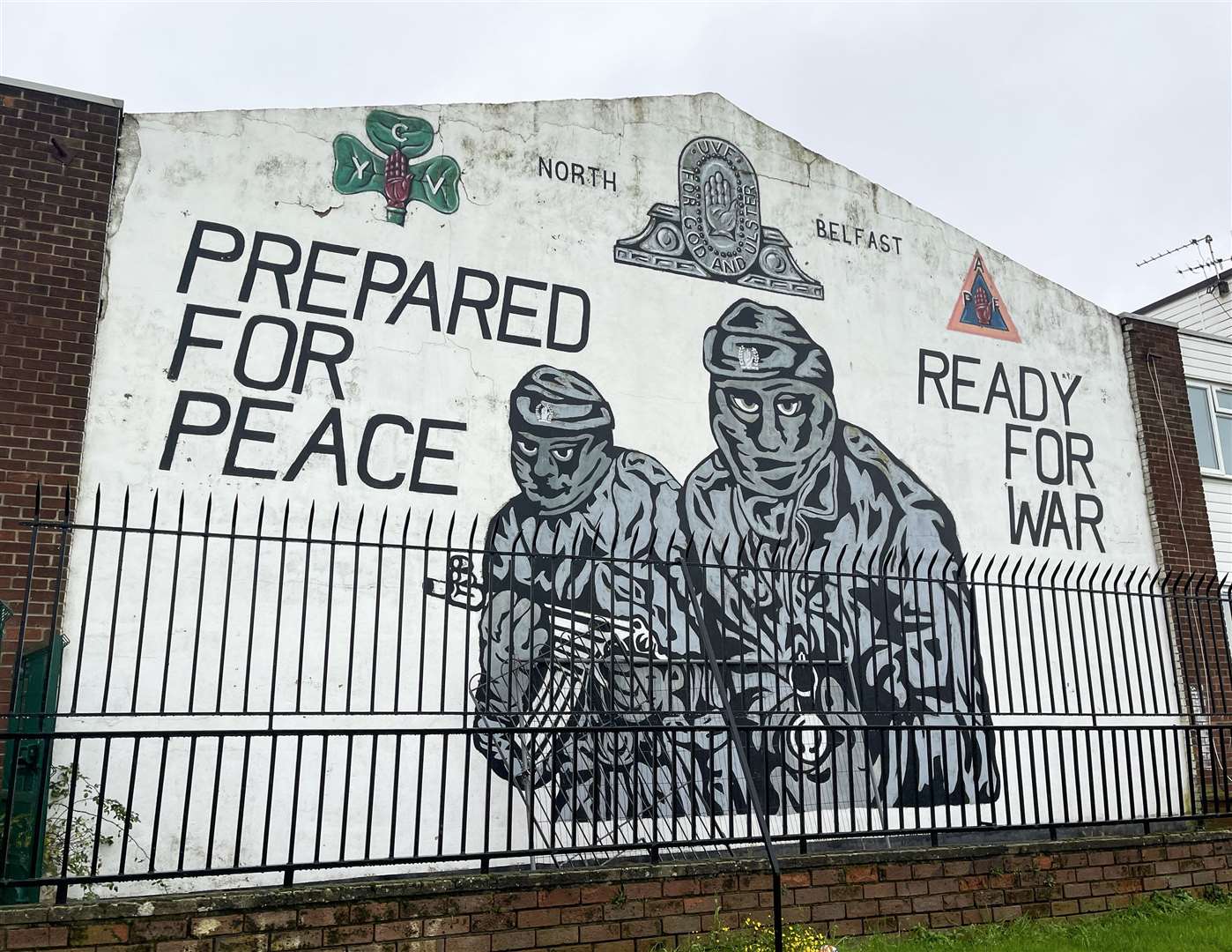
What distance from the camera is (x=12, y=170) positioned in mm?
8766

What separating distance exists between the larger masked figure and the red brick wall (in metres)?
5.30

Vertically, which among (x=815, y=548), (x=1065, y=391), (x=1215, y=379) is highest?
(x=1215, y=379)

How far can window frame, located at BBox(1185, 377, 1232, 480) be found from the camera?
13.9m

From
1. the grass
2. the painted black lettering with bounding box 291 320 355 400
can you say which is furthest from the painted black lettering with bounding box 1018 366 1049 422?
the painted black lettering with bounding box 291 320 355 400

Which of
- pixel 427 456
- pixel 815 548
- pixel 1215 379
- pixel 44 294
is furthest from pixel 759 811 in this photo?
pixel 1215 379

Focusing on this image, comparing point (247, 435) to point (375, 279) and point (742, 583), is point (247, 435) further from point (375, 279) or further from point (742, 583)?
point (742, 583)

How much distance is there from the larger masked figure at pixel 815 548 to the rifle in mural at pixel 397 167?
3007 millimetres

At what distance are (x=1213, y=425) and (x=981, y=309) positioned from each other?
3.68m

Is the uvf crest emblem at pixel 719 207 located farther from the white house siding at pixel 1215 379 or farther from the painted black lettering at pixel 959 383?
the white house siding at pixel 1215 379

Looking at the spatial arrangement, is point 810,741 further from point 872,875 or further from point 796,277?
point 796,277

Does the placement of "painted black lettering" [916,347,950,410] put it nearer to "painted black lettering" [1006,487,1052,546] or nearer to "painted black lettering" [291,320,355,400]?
"painted black lettering" [1006,487,1052,546]

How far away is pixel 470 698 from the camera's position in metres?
9.20

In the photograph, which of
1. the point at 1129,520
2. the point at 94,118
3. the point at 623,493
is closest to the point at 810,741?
the point at 623,493

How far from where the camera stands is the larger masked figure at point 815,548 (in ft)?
34.1
